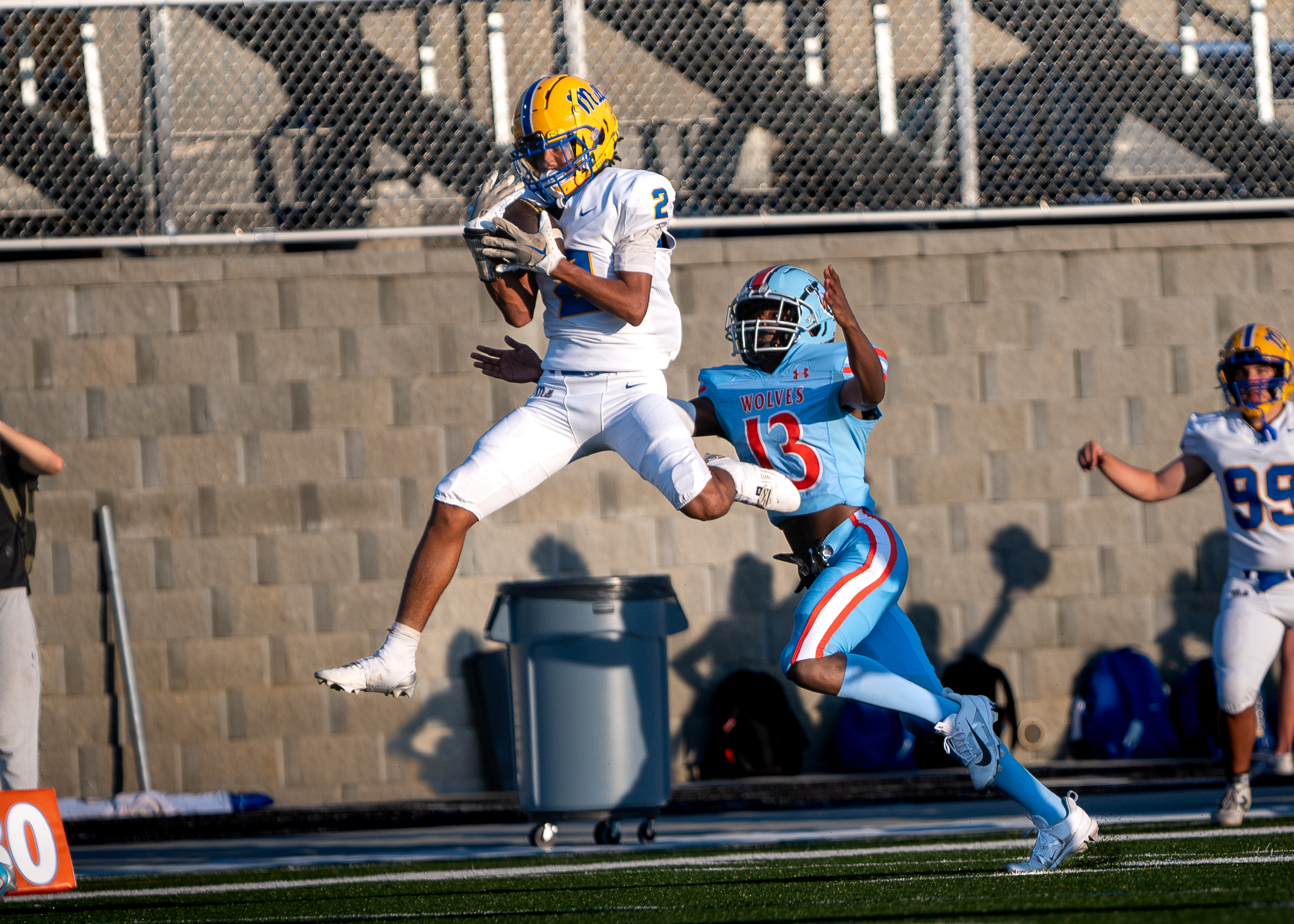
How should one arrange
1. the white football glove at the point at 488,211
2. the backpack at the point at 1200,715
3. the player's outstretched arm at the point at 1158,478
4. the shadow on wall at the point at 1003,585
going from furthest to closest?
the shadow on wall at the point at 1003,585
the backpack at the point at 1200,715
the player's outstretched arm at the point at 1158,478
the white football glove at the point at 488,211

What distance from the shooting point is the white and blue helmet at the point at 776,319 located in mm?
5004

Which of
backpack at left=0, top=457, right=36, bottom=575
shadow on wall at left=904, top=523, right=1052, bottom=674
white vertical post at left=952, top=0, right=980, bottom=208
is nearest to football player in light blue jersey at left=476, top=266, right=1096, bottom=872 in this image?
backpack at left=0, top=457, right=36, bottom=575

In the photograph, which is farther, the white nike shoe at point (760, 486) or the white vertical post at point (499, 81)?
the white vertical post at point (499, 81)

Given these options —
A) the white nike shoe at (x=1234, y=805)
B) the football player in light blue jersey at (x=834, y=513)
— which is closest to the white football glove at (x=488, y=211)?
the football player in light blue jersey at (x=834, y=513)

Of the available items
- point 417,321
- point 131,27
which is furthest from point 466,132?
point 131,27

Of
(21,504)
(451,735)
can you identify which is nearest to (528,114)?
(21,504)

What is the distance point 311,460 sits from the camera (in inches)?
318

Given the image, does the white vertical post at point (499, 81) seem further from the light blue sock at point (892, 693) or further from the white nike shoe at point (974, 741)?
the white nike shoe at point (974, 741)

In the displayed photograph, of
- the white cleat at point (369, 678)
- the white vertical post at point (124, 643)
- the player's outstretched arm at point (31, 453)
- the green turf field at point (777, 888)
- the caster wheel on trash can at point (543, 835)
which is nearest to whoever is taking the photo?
the green turf field at point (777, 888)

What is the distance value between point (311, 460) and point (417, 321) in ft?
3.09

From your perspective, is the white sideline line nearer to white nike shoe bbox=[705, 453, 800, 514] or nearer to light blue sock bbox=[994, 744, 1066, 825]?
light blue sock bbox=[994, 744, 1066, 825]

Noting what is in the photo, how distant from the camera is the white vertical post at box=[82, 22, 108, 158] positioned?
8258 millimetres

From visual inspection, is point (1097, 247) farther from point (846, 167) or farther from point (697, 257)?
point (697, 257)

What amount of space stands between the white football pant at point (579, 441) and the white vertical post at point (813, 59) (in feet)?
14.0
